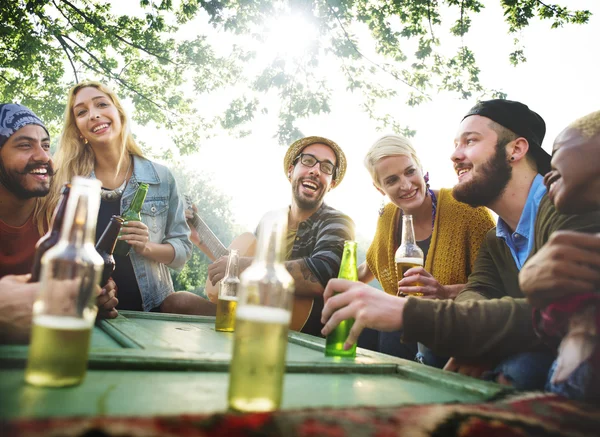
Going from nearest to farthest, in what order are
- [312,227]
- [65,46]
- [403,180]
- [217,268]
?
[217,268] → [403,180] → [312,227] → [65,46]

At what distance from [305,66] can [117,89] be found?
14.9ft

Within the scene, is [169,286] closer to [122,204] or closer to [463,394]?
[122,204]

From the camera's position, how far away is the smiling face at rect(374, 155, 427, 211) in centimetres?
333

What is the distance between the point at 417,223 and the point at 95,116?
273 cm

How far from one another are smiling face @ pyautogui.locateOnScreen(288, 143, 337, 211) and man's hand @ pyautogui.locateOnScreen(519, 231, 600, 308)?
8.58 ft

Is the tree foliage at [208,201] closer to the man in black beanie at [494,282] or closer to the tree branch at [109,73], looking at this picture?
the tree branch at [109,73]

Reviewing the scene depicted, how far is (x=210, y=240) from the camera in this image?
14.7ft

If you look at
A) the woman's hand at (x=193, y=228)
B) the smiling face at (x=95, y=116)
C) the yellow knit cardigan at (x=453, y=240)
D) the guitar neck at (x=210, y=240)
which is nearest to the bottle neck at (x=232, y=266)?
the yellow knit cardigan at (x=453, y=240)

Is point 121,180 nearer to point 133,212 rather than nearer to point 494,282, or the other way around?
point 133,212

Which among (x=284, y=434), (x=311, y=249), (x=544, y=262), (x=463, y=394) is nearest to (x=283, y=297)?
(x=284, y=434)

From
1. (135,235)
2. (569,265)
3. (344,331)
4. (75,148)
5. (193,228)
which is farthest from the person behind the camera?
(193,228)

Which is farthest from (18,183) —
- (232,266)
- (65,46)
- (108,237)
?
(65,46)

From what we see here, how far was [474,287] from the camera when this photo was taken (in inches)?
88.1

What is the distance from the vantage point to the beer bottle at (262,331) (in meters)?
0.83
